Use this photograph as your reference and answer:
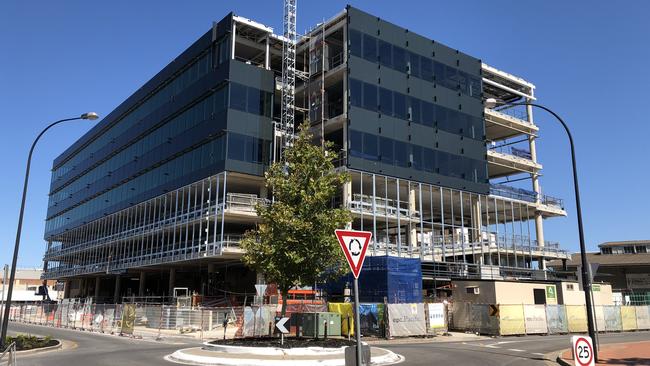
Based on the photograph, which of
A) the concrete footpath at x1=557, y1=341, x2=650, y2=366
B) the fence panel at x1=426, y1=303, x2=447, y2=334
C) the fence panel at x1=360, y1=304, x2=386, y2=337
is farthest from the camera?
the fence panel at x1=426, y1=303, x2=447, y2=334

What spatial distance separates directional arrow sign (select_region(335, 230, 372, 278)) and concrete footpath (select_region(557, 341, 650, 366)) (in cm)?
1149

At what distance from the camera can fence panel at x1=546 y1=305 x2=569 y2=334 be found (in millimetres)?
35406

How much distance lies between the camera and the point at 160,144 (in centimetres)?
5666

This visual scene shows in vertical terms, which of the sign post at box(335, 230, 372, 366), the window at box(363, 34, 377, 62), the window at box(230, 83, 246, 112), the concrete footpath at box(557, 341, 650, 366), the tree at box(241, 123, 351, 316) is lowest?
the concrete footpath at box(557, 341, 650, 366)

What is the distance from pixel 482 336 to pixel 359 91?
2262cm

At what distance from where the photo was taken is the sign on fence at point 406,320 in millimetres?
30047

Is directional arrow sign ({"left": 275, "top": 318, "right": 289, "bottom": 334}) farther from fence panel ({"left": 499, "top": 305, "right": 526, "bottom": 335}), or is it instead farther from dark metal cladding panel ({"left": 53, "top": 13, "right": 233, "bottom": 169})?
dark metal cladding panel ({"left": 53, "top": 13, "right": 233, "bottom": 169})

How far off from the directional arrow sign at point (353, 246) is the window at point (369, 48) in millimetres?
39861

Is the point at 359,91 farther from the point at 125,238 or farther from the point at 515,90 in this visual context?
the point at 125,238

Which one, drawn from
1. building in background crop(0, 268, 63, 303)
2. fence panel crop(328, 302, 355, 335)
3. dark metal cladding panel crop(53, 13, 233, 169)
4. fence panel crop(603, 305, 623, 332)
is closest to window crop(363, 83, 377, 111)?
dark metal cladding panel crop(53, 13, 233, 169)

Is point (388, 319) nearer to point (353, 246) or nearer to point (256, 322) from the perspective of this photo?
point (256, 322)

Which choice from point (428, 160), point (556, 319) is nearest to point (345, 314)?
point (556, 319)

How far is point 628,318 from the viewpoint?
40.0 m

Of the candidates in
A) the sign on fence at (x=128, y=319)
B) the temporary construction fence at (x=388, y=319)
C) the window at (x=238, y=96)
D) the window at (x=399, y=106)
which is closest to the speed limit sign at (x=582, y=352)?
the temporary construction fence at (x=388, y=319)
